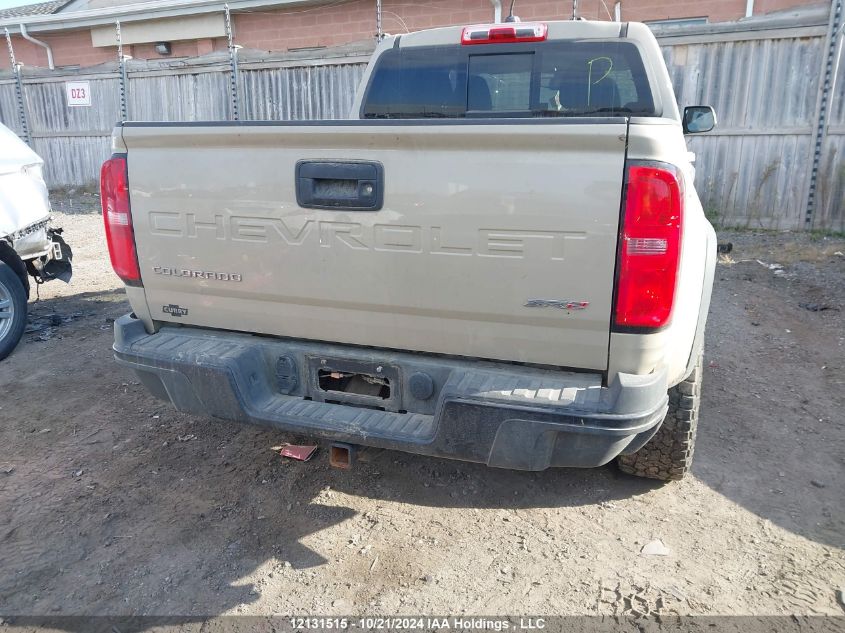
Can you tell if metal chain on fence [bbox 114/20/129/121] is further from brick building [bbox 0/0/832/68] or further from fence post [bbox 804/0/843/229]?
fence post [bbox 804/0/843/229]

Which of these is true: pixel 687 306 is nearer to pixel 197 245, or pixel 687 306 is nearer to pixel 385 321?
pixel 385 321

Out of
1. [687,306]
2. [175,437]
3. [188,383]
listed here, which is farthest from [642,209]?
[175,437]

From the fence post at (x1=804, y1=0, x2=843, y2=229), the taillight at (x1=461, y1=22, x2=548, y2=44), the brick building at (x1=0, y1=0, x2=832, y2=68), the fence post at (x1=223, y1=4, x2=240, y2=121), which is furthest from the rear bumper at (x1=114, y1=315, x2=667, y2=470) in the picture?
the brick building at (x1=0, y1=0, x2=832, y2=68)

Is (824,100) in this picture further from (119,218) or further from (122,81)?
(122,81)

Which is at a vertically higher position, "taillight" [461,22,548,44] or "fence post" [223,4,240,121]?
"fence post" [223,4,240,121]

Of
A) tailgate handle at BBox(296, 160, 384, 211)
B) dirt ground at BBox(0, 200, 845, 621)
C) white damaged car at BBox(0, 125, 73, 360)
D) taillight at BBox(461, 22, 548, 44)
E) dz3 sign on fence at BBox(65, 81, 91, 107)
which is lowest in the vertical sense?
dirt ground at BBox(0, 200, 845, 621)

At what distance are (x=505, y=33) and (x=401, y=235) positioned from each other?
2.02 m

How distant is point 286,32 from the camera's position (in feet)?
47.4

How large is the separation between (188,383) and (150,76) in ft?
40.6

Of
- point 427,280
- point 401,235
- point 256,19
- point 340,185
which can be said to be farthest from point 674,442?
point 256,19

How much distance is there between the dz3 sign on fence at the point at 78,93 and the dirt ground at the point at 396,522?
11.4m

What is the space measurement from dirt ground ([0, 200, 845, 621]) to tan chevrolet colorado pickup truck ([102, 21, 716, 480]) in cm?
49

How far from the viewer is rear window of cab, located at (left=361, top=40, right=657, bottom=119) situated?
150 inches

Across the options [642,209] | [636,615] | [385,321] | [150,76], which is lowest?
[636,615]
